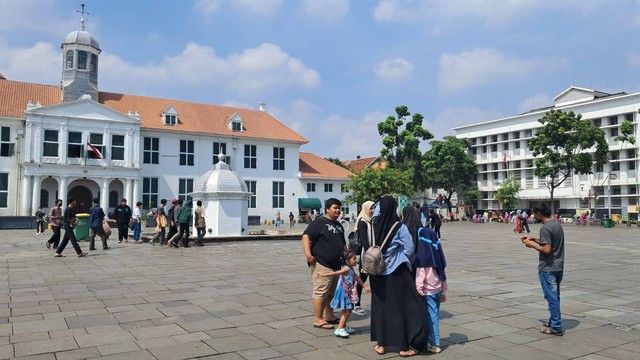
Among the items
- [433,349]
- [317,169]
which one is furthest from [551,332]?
[317,169]

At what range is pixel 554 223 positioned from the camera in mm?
6008

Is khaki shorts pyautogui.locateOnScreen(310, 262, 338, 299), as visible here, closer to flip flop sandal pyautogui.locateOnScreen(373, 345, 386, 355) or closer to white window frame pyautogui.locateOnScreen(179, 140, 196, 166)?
flip flop sandal pyautogui.locateOnScreen(373, 345, 386, 355)

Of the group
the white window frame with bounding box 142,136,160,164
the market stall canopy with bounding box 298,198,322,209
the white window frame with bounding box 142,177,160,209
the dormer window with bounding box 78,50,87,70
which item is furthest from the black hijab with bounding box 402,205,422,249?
the market stall canopy with bounding box 298,198,322,209

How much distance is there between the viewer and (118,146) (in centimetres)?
3941

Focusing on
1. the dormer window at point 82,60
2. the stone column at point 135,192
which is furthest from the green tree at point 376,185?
the dormer window at point 82,60

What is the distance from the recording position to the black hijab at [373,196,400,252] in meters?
4.99

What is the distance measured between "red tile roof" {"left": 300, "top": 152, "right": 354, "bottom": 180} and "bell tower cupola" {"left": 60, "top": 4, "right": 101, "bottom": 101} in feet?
68.3

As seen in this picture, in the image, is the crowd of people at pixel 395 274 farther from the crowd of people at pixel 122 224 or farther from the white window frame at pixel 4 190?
the white window frame at pixel 4 190

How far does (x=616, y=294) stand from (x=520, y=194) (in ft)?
186

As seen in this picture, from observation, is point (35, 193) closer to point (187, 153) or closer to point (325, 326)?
point (187, 153)

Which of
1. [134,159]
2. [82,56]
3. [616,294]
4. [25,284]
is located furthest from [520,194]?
[25,284]

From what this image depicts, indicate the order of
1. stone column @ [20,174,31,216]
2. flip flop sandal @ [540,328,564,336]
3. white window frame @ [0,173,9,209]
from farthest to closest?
white window frame @ [0,173,9,209]
stone column @ [20,174,31,216]
flip flop sandal @ [540,328,564,336]

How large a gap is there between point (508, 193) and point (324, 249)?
5674 centimetres

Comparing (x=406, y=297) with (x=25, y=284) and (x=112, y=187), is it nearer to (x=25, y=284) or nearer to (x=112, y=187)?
(x=25, y=284)
